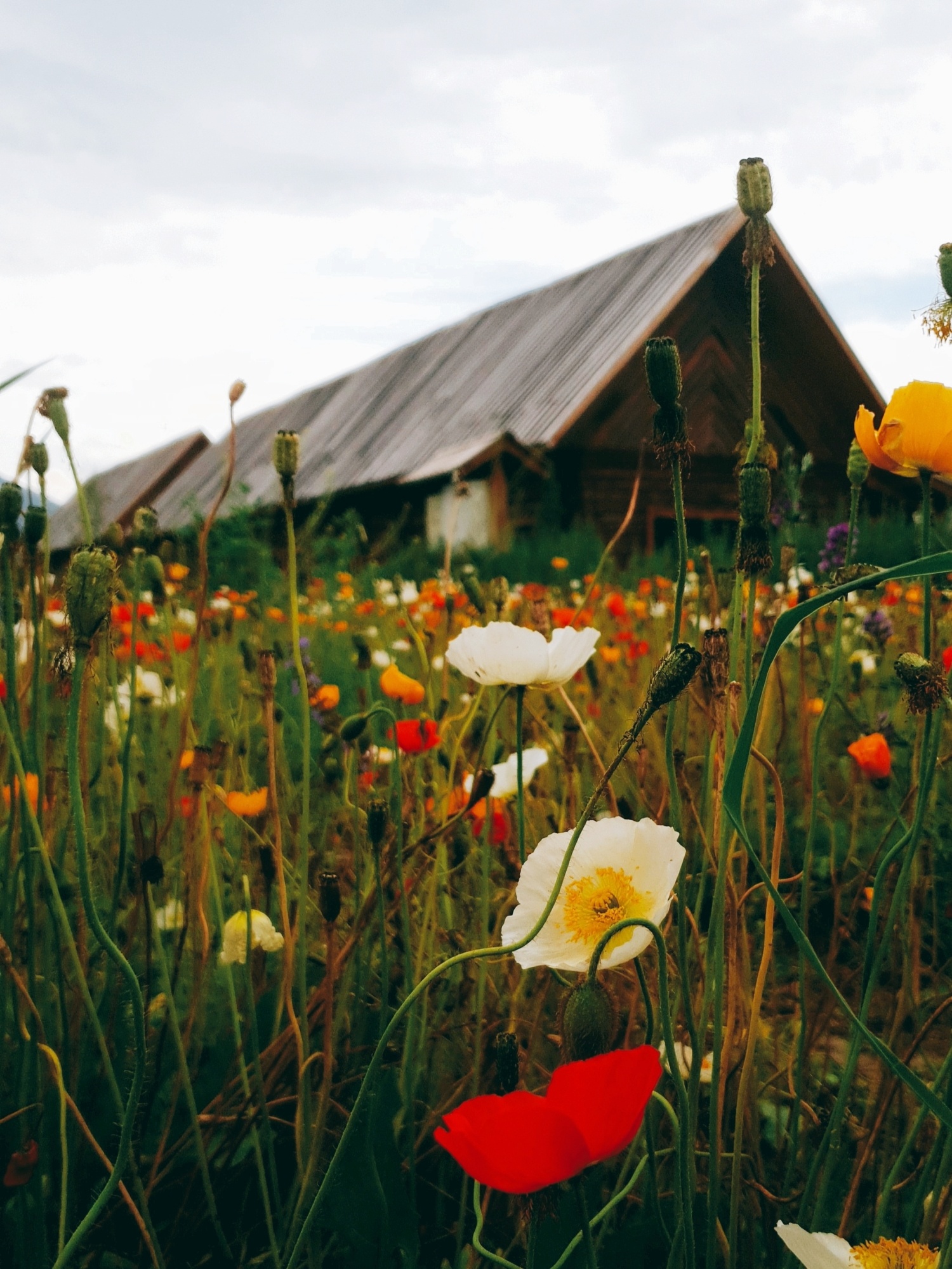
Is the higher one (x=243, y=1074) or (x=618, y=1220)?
(x=243, y=1074)

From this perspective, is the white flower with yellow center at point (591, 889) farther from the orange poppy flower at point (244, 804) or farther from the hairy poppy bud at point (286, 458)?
the orange poppy flower at point (244, 804)

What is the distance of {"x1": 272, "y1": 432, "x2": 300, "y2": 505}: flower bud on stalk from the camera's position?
36.4 inches

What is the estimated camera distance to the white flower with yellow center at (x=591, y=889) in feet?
2.49

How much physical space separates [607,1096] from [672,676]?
243mm

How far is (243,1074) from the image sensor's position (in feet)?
3.42

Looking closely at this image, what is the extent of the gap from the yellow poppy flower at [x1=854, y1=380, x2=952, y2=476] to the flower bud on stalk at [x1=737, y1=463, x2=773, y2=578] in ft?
0.48

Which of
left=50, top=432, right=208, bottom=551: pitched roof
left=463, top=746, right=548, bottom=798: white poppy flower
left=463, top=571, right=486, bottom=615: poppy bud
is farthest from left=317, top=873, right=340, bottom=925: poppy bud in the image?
left=50, top=432, right=208, bottom=551: pitched roof

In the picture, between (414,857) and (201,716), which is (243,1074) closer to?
(414,857)

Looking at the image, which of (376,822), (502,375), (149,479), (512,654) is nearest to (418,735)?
(512,654)

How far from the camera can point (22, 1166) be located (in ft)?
3.14

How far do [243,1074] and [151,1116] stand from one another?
29 cm

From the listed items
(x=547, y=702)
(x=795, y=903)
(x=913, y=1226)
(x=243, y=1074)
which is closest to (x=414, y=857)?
(x=243, y=1074)

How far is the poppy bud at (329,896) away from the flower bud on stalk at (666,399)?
438 millimetres

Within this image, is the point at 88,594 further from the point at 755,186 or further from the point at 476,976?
the point at 476,976
